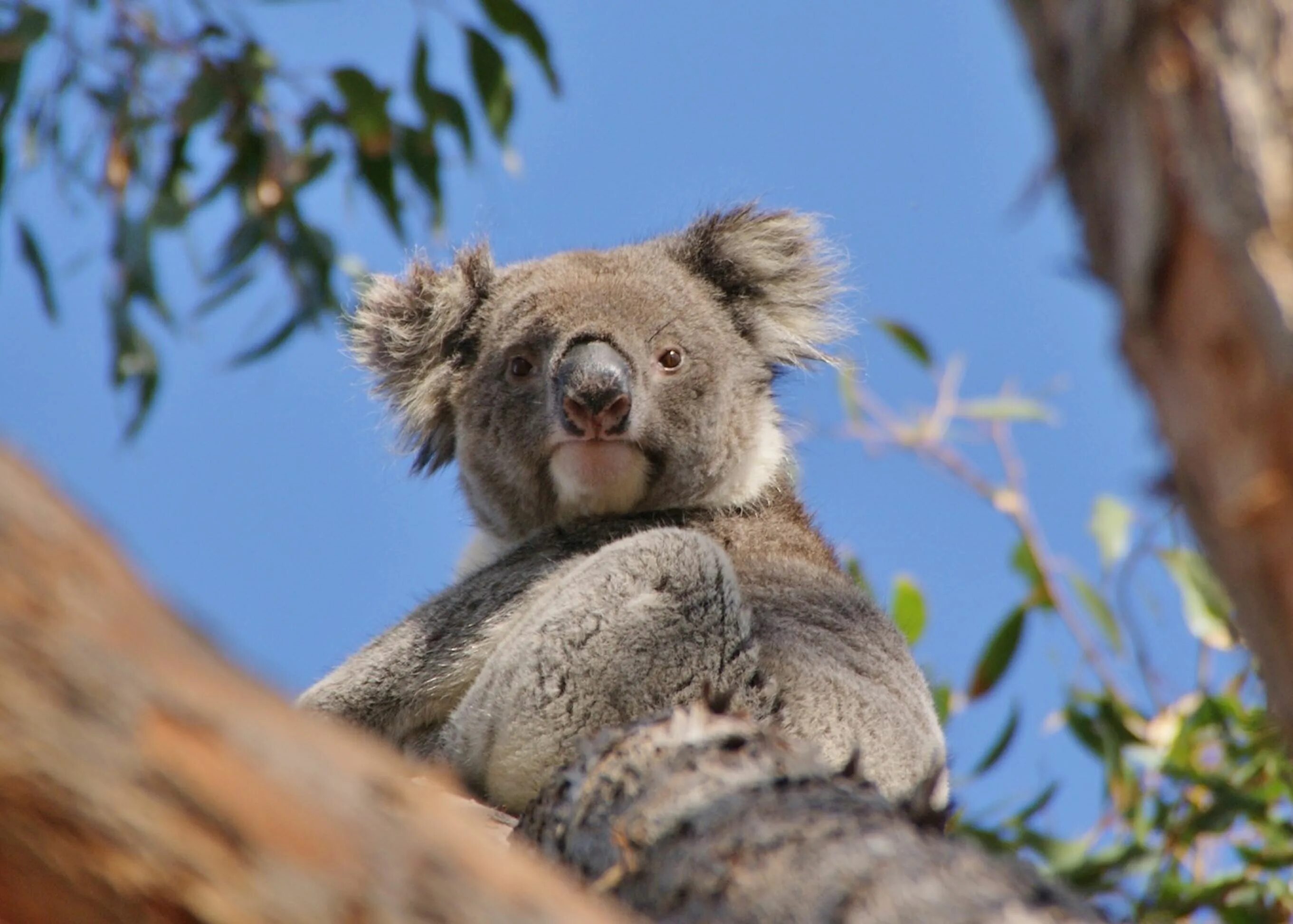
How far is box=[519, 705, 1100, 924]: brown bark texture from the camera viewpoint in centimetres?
157

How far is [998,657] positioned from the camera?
4281 mm

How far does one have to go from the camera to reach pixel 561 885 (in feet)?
3.71

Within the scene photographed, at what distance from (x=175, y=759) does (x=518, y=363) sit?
283 cm

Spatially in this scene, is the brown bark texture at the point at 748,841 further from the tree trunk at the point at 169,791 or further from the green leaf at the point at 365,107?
the green leaf at the point at 365,107

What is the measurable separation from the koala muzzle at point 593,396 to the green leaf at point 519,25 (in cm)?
134

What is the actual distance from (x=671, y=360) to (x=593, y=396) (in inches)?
15.2

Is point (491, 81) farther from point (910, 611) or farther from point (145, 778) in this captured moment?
point (145, 778)

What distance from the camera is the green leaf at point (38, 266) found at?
5.07 meters

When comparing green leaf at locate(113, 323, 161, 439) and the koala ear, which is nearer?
the koala ear

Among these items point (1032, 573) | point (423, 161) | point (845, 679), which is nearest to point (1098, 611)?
point (1032, 573)

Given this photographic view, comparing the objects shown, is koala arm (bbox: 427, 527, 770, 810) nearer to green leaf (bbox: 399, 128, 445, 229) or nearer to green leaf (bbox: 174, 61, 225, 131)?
green leaf (bbox: 399, 128, 445, 229)

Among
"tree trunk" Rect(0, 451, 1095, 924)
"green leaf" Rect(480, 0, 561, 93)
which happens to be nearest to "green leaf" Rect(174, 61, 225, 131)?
"green leaf" Rect(480, 0, 561, 93)

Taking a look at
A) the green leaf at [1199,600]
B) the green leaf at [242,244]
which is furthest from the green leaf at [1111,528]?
the green leaf at [242,244]

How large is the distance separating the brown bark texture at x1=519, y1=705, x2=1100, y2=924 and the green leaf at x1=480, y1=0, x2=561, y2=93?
2856 millimetres
